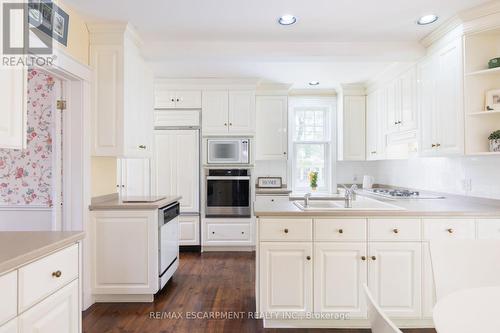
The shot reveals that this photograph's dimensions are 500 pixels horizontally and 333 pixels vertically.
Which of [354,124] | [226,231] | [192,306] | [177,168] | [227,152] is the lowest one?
[192,306]

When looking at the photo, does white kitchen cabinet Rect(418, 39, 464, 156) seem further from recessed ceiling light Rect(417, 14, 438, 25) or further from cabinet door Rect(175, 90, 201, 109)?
cabinet door Rect(175, 90, 201, 109)

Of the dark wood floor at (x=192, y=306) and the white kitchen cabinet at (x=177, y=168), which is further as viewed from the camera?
the white kitchen cabinet at (x=177, y=168)

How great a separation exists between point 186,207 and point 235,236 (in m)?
0.83

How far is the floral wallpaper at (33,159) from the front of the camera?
2793mm

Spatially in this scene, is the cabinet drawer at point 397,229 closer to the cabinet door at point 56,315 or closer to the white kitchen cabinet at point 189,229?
the cabinet door at point 56,315

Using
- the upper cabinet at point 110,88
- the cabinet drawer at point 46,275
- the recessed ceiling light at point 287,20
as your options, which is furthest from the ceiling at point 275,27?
the cabinet drawer at point 46,275

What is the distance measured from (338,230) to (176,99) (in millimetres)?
3080

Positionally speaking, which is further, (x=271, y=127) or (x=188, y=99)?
(x=271, y=127)

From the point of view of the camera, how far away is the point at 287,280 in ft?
7.22

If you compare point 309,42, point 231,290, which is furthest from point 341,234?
point 309,42

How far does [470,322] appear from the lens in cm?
103

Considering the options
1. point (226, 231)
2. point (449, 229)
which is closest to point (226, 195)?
point (226, 231)

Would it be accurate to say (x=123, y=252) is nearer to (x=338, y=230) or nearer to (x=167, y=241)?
(x=167, y=241)

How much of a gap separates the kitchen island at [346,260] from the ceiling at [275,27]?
161 centimetres
